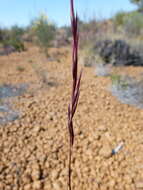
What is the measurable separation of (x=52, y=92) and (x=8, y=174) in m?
1.44

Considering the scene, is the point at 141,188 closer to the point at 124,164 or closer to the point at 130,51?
the point at 124,164

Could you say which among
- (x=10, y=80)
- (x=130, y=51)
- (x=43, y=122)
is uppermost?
(x=130, y=51)

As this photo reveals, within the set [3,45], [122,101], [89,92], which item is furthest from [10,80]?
[3,45]

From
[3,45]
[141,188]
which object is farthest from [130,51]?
[3,45]

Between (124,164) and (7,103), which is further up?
(7,103)

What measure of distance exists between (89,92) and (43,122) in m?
0.96

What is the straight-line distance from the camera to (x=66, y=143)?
5.34 feet

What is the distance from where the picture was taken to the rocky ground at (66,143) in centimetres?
128

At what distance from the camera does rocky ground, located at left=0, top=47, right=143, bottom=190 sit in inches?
50.4

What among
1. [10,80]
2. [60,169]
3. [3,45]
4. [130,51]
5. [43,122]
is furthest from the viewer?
[3,45]

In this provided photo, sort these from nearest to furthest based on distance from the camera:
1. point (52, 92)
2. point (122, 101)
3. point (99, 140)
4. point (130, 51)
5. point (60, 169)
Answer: point (60, 169) → point (99, 140) → point (122, 101) → point (52, 92) → point (130, 51)

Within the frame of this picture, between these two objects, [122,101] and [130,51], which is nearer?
[122,101]

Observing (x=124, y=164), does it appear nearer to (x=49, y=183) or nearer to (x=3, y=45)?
(x=49, y=183)

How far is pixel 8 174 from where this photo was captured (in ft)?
4.17
